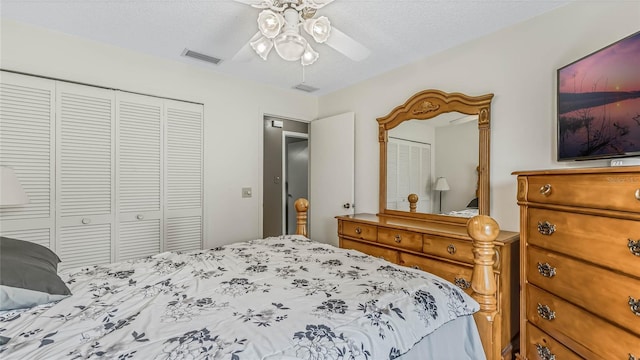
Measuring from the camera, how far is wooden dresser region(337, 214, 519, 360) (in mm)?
1887

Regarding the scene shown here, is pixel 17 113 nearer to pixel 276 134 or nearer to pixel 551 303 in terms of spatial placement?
pixel 276 134

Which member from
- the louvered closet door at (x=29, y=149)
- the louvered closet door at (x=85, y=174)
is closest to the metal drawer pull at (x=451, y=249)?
the louvered closet door at (x=85, y=174)

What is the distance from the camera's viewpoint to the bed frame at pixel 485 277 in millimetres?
1307

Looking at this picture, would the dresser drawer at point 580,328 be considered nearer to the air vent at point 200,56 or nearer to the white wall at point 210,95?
the white wall at point 210,95

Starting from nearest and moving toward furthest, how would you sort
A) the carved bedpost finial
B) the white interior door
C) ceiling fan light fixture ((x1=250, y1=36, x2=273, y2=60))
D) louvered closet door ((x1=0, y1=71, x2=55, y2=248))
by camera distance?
1. ceiling fan light fixture ((x1=250, y1=36, x2=273, y2=60))
2. louvered closet door ((x1=0, y1=71, x2=55, y2=248))
3. the carved bedpost finial
4. the white interior door

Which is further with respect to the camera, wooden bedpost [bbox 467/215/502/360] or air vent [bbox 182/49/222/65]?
air vent [bbox 182/49/222/65]

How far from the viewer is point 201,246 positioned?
3.06 m

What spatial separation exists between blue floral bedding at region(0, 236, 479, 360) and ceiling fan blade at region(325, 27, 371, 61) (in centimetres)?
137

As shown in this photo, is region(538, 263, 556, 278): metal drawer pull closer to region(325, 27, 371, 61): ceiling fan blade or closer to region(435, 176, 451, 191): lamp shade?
region(435, 176, 451, 191): lamp shade

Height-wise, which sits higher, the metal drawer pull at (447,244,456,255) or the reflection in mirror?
the reflection in mirror

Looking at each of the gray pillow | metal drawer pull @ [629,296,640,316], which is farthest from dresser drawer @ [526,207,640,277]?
the gray pillow

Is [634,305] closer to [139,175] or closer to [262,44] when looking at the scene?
[262,44]

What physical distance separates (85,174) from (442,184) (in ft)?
10.3

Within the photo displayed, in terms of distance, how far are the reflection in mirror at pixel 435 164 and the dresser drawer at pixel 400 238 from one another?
0.48 meters
